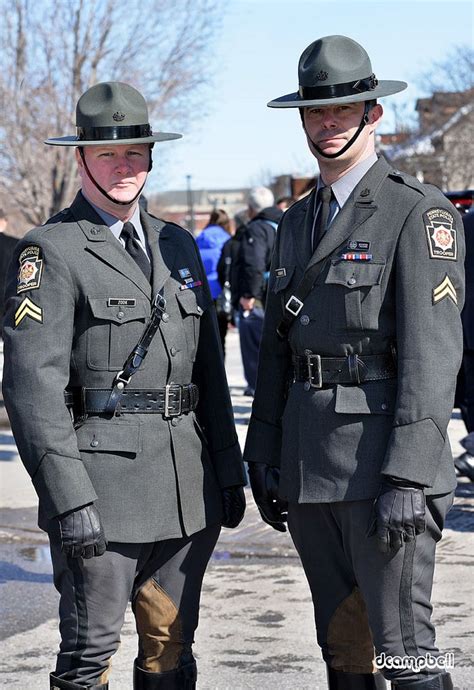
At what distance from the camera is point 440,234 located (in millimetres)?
3297

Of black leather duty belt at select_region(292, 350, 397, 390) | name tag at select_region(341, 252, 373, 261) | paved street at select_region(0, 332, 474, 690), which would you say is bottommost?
paved street at select_region(0, 332, 474, 690)

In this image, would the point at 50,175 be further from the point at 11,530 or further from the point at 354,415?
the point at 354,415

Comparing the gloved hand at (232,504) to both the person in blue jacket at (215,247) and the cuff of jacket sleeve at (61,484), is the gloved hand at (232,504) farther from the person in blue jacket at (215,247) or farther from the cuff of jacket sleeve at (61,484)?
the person in blue jacket at (215,247)

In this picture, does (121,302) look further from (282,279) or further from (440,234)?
(440,234)

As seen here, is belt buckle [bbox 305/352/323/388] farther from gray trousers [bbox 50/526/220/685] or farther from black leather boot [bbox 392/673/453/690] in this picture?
black leather boot [bbox 392/673/453/690]

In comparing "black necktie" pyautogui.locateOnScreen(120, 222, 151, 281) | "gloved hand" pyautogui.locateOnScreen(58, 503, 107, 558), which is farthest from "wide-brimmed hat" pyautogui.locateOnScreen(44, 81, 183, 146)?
"gloved hand" pyautogui.locateOnScreen(58, 503, 107, 558)

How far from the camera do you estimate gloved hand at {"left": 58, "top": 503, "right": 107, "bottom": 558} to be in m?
3.28

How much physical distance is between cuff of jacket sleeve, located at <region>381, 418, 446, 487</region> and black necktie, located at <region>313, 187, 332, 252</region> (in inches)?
25.8

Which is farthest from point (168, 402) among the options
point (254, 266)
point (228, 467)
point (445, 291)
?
point (254, 266)

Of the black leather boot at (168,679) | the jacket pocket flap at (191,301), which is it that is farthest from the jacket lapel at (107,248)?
the black leather boot at (168,679)

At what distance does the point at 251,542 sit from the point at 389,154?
32867mm

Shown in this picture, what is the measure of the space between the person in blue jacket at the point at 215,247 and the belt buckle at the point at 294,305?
7.92 m

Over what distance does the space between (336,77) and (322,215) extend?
405mm

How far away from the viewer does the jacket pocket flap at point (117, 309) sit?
347 cm
